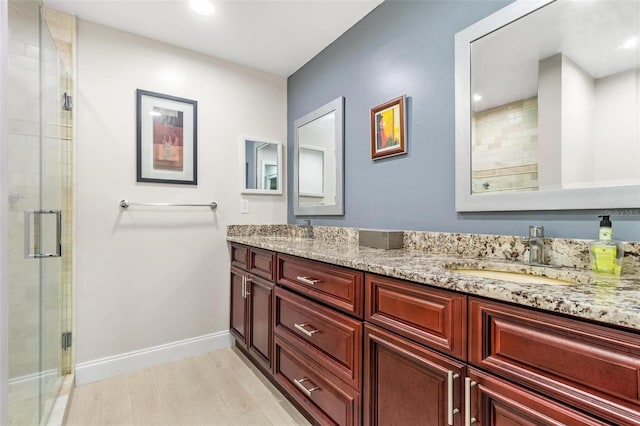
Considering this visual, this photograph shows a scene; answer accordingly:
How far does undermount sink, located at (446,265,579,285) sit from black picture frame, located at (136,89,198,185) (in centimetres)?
198

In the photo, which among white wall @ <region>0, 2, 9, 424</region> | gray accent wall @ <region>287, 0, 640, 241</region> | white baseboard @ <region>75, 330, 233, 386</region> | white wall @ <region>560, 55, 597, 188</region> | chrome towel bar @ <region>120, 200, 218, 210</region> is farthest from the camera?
chrome towel bar @ <region>120, 200, 218, 210</region>

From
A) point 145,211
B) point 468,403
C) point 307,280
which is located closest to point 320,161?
point 307,280

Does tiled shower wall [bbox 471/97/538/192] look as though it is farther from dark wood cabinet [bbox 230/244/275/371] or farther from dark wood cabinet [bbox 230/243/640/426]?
dark wood cabinet [bbox 230/244/275/371]

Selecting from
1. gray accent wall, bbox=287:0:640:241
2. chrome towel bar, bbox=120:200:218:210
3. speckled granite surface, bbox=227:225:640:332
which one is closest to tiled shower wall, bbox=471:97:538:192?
gray accent wall, bbox=287:0:640:241

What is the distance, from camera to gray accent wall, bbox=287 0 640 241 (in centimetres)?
131

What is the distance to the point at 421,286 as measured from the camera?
959mm

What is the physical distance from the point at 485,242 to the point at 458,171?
0.35 metres

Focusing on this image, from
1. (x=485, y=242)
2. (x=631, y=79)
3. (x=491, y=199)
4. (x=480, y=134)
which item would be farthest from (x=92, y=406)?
(x=631, y=79)

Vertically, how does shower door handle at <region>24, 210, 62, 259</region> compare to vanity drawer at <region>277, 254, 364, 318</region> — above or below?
above

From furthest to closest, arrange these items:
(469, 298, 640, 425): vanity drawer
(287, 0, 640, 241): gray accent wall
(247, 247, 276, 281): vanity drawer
Answer: 1. (247, 247, 276, 281): vanity drawer
2. (287, 0, 640, 241): gray accent wall
3. (469, 298, 640, 425): vanity drawer

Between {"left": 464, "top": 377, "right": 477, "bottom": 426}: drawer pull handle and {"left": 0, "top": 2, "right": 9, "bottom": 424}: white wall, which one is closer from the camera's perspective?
{"left": 464, "top": 377, "right": 477, "bottom": 426}: drawer pull handle

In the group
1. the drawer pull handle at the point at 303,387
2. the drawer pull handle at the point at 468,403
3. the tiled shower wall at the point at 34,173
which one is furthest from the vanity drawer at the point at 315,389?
the tiled shower wall at the point at 34,173

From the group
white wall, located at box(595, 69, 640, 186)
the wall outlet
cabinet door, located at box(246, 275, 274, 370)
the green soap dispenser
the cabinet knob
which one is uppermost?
white wall, located at box(595, 69, 640, 186)

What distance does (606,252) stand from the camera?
0.96 metres
